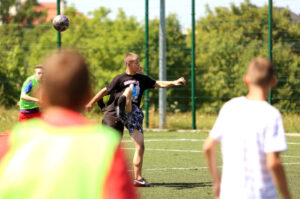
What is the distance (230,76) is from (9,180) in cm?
2338

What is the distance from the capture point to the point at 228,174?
3.79 m

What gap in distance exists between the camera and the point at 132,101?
27.3 feet

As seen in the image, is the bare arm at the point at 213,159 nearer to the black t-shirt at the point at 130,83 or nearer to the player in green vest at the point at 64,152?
the player in green vest at the point at 64,152

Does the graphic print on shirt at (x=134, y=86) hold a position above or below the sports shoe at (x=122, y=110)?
above

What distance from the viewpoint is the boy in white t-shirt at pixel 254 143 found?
12.0 feet

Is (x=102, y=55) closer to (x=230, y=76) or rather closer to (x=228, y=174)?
(x=230, y=76)

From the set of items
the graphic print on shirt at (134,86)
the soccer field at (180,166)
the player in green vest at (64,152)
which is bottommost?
the soccer field at (180,166)

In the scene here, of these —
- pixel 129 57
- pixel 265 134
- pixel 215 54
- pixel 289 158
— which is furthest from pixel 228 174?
pixel 215 54

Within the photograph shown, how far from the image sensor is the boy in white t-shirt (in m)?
3.64

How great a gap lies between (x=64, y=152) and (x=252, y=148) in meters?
1.94

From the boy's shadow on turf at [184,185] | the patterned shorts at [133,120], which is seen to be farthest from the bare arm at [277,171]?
the patterned shorts at [133,120]

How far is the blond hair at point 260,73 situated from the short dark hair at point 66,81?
1.84 metres

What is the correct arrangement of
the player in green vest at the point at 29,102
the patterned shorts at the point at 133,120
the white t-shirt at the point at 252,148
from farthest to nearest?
the player in green vest at the point at 29,102 → the patterned shorts at the point at 133,120 → the white t-shirt at the point at 252,148

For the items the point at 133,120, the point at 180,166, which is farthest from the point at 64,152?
the point at 180,166
